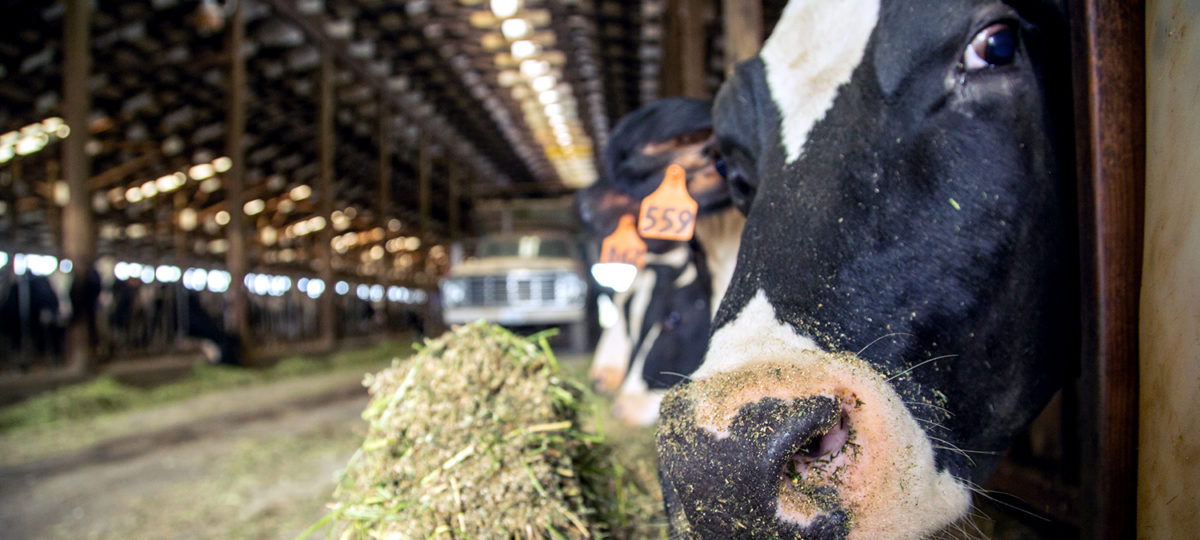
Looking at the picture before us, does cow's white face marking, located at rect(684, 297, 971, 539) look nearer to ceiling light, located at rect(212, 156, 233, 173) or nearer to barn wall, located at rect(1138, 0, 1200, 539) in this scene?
barn wall, located at rect(1138, 0, 1200, 539)

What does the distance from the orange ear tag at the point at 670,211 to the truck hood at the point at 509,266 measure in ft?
30.1

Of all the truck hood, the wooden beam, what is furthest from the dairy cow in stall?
the wooden beam

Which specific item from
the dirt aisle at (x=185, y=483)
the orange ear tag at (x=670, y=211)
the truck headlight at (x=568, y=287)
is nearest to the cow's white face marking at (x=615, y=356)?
the dirt aisle at (x=185, y=483)

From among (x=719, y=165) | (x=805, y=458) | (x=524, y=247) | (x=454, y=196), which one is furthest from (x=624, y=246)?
(x=454, y=196)

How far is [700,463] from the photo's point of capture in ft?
3.49

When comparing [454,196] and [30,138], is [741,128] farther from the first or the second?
[454,196]

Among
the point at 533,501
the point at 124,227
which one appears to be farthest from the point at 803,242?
the point at 124,227

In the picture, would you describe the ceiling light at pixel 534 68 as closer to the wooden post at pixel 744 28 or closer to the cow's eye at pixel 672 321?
the wooden post at pixel 744 28

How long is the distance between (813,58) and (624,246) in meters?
1.45

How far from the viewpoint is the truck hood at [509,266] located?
11.4 meters

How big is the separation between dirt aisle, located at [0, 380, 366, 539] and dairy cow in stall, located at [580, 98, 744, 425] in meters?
1.40

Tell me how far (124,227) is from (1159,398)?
22183 millimetres

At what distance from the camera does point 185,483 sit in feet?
11.2

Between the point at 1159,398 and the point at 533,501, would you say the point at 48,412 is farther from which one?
the point at 1159,398
